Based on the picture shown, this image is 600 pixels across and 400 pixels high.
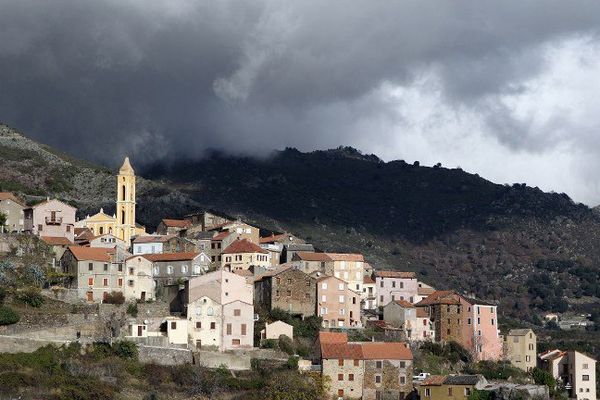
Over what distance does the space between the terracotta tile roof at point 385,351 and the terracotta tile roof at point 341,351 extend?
0.54m

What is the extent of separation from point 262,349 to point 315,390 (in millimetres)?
6665

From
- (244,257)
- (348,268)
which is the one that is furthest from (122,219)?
(348,268)

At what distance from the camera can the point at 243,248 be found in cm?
12644

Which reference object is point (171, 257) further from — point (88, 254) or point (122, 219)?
point (122, 219)

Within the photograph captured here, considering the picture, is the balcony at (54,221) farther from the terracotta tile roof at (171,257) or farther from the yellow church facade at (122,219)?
the terracotta tile roof at (171,257)

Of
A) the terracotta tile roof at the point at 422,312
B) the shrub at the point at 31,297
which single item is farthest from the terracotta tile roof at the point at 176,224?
the shrub at the point at 31,297

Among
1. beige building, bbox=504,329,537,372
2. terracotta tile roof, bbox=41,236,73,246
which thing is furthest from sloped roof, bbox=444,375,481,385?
terracotta tile roof, bbox=41,236,73,246

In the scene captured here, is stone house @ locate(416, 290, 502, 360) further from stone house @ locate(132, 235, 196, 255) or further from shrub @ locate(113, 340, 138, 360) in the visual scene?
shrub @ locate(113, 340, 138, 360)

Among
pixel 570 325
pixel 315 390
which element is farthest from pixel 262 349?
pixel 570 325

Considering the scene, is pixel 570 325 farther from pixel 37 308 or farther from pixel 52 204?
pixel 37 308

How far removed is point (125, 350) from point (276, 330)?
13584 mm

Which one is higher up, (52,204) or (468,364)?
(52,204)

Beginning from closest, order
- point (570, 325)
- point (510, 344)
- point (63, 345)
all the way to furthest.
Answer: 1. point (63, 345)
2. point (510, 344)
3. point (570, 325)

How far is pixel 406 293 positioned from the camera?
131625 millimetres
